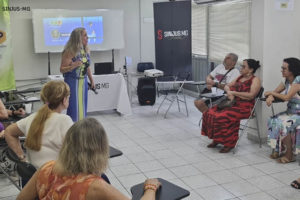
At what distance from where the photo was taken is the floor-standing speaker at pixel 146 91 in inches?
291

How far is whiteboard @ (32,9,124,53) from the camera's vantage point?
298 inches

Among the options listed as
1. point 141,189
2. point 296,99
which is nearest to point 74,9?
point 296,99

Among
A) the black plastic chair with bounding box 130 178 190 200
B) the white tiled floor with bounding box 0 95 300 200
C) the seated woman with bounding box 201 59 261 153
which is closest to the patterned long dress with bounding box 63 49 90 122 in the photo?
the white tiled floor with bounding box 0 95 300 200

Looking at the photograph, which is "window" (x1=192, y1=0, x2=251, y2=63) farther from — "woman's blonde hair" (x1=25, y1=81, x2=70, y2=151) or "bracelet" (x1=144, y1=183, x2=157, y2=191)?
"bracelet" (x1=144, y1=183, x2=157, y2=191)

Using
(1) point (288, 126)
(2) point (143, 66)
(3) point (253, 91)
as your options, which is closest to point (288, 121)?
(1) point (288, 126)

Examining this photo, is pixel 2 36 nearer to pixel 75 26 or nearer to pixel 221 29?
pixel 75 26

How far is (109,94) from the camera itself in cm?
662

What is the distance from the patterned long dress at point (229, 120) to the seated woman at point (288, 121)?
363 mm

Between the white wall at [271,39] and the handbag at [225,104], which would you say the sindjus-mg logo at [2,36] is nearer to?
the handbag at [225,104]

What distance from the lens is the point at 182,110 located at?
22.8ft

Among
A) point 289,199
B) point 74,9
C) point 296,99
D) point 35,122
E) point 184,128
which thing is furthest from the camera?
point 74,9

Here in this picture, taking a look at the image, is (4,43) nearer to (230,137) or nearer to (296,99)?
(230,137)

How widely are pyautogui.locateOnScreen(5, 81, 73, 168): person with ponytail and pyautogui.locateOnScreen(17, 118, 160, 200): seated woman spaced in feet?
1.97

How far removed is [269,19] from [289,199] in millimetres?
2371
